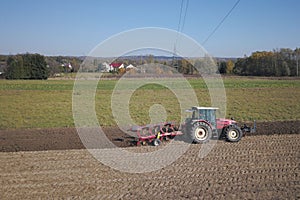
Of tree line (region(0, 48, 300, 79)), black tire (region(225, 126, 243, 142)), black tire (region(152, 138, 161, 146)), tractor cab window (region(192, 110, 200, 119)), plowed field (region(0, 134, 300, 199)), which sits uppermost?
tree line (region(0, 48, 300, 79))

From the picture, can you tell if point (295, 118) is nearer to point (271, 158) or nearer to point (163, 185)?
point (271, 158)

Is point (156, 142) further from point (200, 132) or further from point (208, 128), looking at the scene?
point (208, 128)

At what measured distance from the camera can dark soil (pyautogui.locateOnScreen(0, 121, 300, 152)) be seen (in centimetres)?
1391

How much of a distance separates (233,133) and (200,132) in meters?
1.34

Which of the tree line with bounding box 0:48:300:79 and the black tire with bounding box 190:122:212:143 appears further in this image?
the tree line with bounding box 0:48:300:79

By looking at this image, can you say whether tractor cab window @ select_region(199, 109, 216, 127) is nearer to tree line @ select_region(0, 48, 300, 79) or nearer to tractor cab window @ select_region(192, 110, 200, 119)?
tractor cab window @ select_region(192, 110, 200, 119)

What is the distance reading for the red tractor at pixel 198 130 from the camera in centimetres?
1344

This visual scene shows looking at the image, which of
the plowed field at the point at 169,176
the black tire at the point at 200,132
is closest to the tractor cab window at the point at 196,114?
the black tire at the point at 200,132

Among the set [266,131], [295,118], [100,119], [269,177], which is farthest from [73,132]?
[295,118]

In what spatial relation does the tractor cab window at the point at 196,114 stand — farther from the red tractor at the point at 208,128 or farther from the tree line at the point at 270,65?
the tree line at the point at 270,65

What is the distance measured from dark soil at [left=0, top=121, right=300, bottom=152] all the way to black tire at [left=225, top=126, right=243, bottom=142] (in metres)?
2.60

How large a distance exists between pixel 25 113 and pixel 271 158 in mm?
18124

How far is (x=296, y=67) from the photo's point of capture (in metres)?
84.6

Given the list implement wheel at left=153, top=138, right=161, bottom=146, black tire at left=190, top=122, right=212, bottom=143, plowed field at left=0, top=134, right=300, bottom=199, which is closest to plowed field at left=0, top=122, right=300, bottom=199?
plowed field at left=0, top=134, right=300, bottom=199
